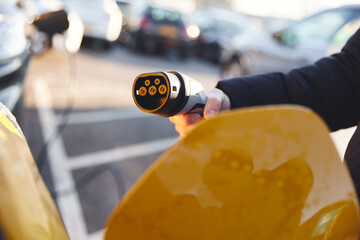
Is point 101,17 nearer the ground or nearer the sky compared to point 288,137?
nearer the ground

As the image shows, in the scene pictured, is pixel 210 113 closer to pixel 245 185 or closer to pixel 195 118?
pixel 195 118

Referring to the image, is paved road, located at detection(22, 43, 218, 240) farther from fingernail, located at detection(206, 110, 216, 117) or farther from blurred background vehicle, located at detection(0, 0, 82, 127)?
fingernail, located at detection(206, 110, 216, 117)

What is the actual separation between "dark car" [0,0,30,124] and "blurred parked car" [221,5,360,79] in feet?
12.5

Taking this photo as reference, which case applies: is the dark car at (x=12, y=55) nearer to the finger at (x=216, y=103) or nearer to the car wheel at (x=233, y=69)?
the finger at (x=216, y=103)

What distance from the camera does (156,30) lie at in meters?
9.49

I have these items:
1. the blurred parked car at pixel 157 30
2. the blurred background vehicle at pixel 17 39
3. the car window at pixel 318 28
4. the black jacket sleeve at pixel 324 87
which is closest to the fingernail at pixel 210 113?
the black jacket sleeve at pixel 324 87

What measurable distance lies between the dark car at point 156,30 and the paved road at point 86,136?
9.09 feet

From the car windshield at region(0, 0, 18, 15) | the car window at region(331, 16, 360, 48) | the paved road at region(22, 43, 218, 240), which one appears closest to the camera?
the car windshield at region(0, 0, 18, 15)

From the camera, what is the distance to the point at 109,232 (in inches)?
26.8

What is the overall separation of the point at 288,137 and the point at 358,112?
3.11ft

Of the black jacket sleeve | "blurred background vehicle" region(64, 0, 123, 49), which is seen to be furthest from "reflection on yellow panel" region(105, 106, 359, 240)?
"blurred background vehicle" region(64, 0, 123, 49)

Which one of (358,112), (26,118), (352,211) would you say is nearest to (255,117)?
(352,211)

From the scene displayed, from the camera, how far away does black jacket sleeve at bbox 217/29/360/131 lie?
142cm

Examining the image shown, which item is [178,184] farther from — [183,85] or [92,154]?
[92,154]
